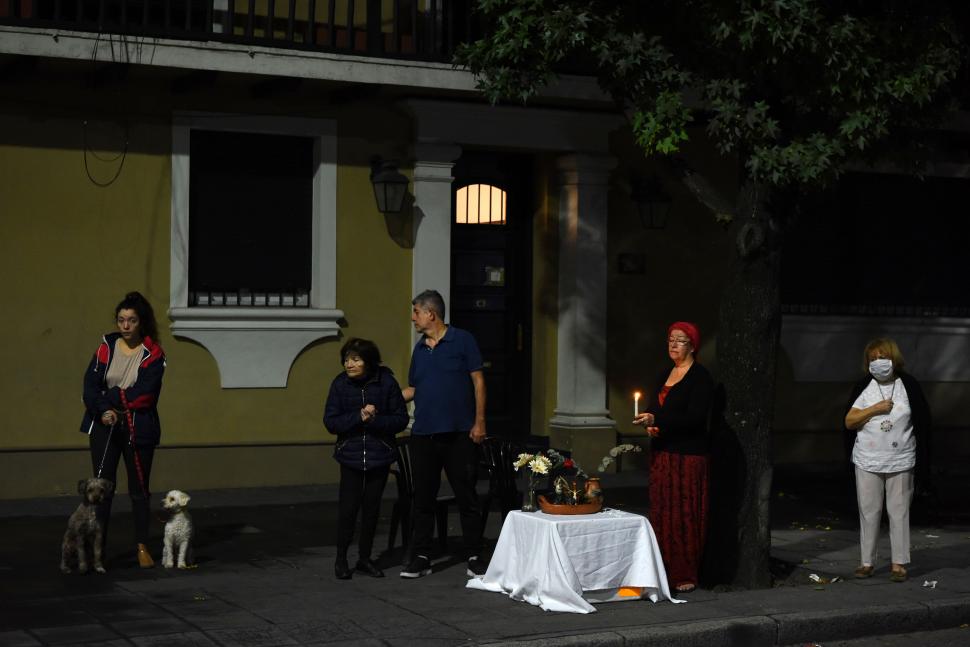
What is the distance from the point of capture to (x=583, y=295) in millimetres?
15375

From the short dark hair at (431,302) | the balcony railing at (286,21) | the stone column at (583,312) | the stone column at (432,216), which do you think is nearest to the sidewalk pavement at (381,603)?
the short dark hair at (431,302)

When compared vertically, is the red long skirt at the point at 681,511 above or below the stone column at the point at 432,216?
below

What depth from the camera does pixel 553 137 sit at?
15.2 meters

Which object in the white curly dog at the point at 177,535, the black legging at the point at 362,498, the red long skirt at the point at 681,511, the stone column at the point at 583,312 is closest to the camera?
the red long skirt at the point at 681,511

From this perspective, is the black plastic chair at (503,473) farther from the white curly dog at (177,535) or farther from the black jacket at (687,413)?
the white curly dog at (177,535)

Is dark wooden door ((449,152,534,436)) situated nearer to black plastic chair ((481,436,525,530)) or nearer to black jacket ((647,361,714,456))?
black plastic chair ((481,436,525,530))

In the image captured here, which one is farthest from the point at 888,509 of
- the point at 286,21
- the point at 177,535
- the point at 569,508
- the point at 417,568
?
the point at 286,21

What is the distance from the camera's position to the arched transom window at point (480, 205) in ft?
50.8

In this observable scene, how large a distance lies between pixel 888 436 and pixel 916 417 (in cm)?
59

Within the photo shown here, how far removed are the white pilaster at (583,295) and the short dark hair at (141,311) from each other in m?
6.29

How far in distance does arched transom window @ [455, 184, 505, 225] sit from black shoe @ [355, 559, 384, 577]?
649 centimetres

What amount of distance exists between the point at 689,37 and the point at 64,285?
19.9 ft

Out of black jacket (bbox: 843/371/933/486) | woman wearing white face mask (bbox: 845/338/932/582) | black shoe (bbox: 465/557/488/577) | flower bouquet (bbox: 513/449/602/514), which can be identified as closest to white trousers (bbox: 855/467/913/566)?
woman wearing white face mask (bbox: 845/338/932/582)

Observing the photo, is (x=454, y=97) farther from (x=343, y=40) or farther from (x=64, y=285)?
(x=64, y=285)
